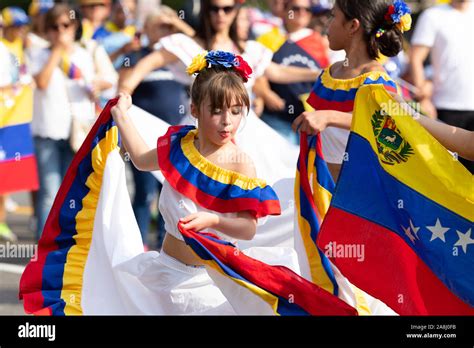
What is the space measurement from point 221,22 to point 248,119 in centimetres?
72

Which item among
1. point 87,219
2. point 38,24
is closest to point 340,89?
point 87,219

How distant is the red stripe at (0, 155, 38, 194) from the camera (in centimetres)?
955

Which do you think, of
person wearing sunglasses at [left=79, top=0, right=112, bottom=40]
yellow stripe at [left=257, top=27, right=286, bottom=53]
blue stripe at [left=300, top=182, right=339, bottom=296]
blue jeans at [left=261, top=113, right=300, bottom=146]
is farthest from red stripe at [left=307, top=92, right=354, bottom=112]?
person wearing sunglasses at [left=79, top=0, right=112, bottom=40]

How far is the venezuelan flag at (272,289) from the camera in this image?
543cm

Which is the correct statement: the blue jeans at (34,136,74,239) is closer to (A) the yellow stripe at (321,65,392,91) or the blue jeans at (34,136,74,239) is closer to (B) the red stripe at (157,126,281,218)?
(A) the yellow stripe at (321,65,392,91)

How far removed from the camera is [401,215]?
224 inches

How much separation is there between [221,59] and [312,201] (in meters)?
1.19

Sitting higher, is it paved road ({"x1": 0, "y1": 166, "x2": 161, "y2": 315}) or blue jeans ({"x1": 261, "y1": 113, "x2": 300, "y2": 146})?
blue jeans ({"x1": 261, "y1": 113, "x2": 300, "y2": 146})

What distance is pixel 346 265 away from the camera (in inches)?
225

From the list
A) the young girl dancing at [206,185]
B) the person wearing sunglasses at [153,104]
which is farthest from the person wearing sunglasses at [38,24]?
the young girl dancing at [206,185]

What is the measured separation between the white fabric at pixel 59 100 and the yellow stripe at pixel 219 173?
4.37 metres

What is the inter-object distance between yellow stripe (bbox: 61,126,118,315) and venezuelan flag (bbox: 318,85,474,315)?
121cm

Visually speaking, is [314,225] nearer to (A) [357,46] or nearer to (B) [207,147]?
(A) [357,46]
